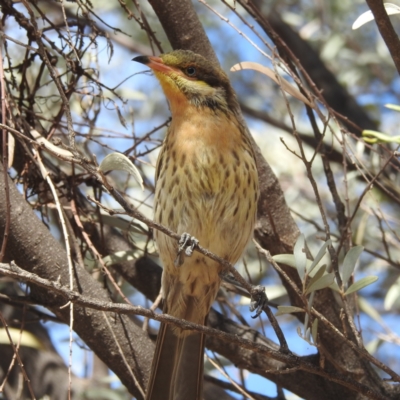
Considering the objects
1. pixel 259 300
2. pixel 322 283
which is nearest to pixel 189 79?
pixel 259 300

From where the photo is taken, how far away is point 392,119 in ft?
17.5

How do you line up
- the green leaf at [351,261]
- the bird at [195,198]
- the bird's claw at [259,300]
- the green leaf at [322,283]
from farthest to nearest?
the bird at [195,198] < the bird's claw at [259,300] < the green leaf at [351,261] < the green leaf at [322,283]

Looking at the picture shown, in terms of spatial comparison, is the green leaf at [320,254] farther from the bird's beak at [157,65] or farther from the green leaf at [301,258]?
the bird's beak at [157,65]

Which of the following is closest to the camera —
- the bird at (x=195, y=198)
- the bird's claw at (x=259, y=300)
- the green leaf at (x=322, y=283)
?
the green leaf at (x=322, y=283)

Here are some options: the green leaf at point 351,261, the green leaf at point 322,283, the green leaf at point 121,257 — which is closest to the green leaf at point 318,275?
the green leaf at point 322,283

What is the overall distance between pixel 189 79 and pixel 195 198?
0.53 meters

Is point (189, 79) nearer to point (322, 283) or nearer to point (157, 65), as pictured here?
point (157, 65)

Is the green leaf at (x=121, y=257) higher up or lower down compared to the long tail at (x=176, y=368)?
higher up

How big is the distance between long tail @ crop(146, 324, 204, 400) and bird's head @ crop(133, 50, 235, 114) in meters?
0.94

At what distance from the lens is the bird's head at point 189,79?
302 cm

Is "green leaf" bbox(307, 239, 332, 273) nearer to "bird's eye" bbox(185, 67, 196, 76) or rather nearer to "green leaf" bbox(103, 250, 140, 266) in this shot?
"green leaf" bbox(103, 250, 140, 266)

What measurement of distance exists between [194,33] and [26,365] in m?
1.58

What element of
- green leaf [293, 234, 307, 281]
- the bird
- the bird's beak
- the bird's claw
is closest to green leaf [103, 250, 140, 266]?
the bird

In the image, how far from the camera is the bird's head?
3020 mm
